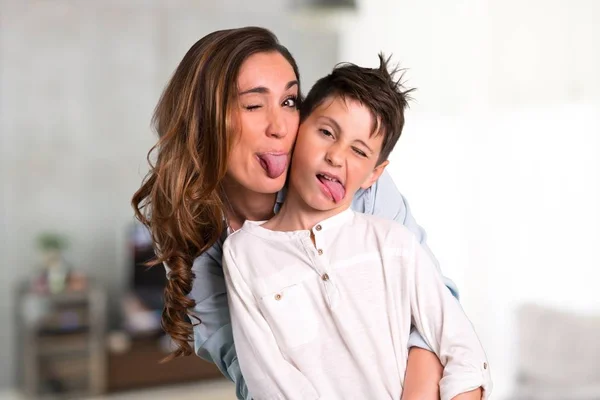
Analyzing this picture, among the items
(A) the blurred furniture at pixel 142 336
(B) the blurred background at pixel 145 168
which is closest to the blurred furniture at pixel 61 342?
(B) the blurred background at pixel 145 168

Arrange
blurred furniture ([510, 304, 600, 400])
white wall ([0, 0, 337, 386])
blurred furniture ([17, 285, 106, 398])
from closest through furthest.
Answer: blurred furniture ([510, 304, 600, 400]) → blurred furniture ([17, 285, 106, 398]) → white wall ([0, 0, 337, 386])

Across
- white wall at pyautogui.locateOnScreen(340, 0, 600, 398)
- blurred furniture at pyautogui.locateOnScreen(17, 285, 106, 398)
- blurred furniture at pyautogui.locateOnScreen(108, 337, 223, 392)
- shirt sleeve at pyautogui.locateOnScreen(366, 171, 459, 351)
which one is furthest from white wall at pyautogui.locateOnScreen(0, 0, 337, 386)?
shirt sleeve at pyautogui.locateOnScreen(366, 171, 459, 351)

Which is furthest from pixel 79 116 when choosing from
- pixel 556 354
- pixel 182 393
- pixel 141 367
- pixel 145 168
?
pixel 556 354

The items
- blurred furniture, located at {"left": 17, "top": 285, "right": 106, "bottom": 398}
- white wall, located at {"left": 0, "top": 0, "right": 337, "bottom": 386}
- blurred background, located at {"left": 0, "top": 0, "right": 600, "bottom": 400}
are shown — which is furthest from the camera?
white wall, located at {"left": 0, "top": 0, "right": 337, "bottom": 386}

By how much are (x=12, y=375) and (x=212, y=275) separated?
172 inches

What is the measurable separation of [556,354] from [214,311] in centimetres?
286

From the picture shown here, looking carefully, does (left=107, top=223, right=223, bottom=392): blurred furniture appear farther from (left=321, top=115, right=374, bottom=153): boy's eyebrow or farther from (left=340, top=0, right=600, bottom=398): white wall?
(left=321, top=115, right=374, bottom=153): boy's eyebrow

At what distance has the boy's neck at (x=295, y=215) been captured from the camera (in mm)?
998

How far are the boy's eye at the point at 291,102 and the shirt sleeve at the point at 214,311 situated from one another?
0.70 ft

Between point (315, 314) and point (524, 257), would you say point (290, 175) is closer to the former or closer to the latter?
point (315, 314)

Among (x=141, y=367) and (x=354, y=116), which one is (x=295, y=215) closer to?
(x=354, y=116)

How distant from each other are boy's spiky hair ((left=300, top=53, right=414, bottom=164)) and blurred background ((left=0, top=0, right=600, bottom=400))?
83.6 inches

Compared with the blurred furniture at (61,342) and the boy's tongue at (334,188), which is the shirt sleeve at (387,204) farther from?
the blurred furniture at (61,342)

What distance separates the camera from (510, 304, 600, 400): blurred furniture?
11.5 feet
